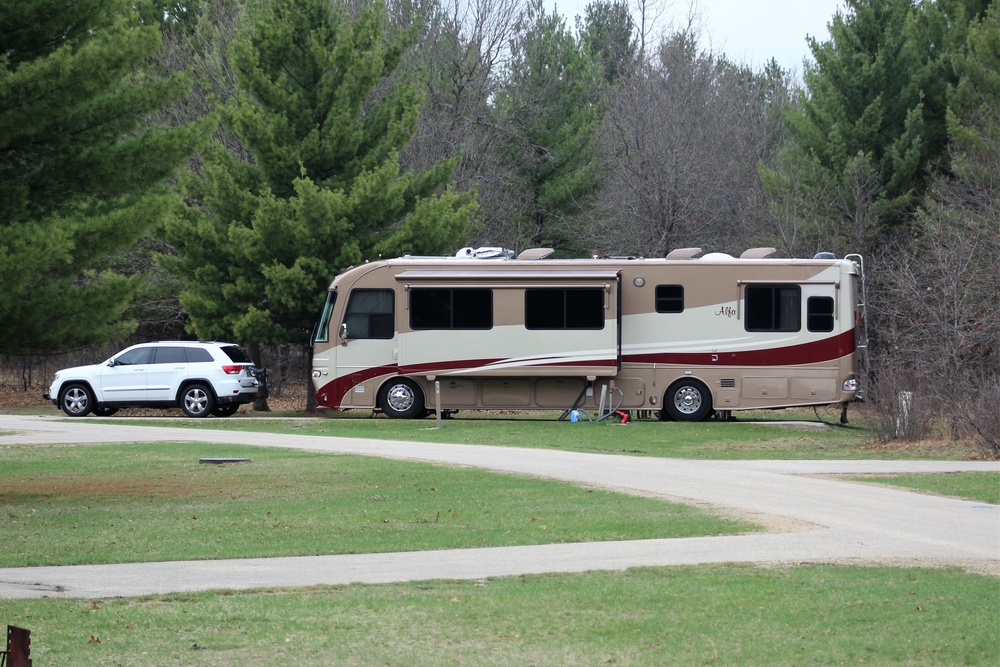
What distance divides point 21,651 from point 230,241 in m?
25.9

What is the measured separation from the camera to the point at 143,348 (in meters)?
28.8

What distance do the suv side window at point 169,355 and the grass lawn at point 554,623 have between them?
1970 centimetres

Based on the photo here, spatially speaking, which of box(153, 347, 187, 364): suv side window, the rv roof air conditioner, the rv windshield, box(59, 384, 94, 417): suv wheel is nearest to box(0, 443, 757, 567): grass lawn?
the rv windshield

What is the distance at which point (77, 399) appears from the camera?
29266 millimetres

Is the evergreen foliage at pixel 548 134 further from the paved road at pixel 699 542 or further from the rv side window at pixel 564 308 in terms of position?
the paved road at pixel 699 542

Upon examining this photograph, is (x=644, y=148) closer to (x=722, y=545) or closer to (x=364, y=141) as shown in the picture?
(x=364, y=141)

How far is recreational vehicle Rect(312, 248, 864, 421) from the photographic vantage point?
26531mm

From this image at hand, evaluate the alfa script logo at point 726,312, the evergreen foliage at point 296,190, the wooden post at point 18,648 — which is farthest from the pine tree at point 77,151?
the evergreen foliage at point 296,190

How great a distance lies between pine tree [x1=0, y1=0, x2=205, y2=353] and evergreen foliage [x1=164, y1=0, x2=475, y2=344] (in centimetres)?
1387

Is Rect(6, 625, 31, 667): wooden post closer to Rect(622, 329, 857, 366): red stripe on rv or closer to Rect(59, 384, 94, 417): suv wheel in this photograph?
Rect(622, 329, 857, 366): red stripe on rv

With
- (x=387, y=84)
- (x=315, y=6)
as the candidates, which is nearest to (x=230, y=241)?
(x=315, y=6)

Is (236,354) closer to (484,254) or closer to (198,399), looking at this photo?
(198,399)

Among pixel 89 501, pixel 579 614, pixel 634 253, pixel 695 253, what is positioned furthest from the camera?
pixel 634 253

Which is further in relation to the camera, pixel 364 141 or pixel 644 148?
pixel 644 148
